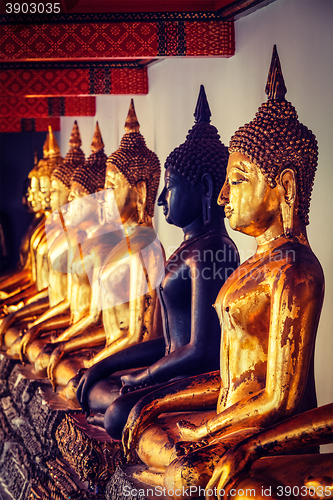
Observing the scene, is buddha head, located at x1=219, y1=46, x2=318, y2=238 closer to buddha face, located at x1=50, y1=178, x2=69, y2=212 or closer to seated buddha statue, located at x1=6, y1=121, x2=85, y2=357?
seated buddha statue, located at x1=6, y1=121, x2=85, y2=357

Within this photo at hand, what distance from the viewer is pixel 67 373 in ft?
13.8

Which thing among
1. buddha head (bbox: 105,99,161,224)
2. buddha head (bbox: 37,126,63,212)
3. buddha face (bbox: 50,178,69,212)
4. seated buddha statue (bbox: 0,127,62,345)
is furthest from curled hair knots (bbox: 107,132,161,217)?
buddha head (bbox: 37,126,63,212)

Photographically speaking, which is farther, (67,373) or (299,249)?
(67,373)

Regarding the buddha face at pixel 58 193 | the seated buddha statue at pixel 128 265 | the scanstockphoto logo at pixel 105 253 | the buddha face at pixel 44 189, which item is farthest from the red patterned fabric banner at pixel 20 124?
the seated buddha statue at pixel 128 265

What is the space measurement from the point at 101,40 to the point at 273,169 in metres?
1.46

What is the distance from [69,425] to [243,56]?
216 cm

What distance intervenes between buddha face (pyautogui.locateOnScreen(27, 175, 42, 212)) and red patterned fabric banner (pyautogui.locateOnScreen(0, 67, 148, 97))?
4.36ft

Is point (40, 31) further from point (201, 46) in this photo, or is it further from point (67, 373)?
point (67, 373)

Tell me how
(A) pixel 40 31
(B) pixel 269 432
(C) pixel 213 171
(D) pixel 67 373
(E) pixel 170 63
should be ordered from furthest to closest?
(E) pixel 170 63, (D) pixel 67 373, (A) pixel 40 31, (C) pixel 213 171, (B) pixel 269 432

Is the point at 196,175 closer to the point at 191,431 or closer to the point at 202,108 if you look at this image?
the point at 202,108

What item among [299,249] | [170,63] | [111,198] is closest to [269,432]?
[299,249]

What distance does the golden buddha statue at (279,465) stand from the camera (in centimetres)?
207

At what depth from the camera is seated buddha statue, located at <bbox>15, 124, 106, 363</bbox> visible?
491cm

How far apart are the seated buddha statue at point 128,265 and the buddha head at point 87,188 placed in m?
0.56
